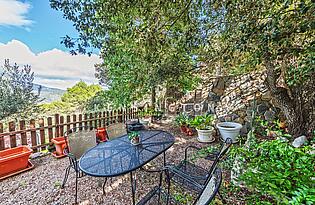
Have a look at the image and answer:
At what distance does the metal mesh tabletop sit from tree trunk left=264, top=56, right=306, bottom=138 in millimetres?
2689

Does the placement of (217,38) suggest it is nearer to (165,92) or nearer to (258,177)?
(258,177)

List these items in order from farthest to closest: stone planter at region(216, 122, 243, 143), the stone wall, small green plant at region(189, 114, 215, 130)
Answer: the stone wall < small green plant at region(189, 114, 215, 130) < stone planter at region(216, 122, 243, 143)

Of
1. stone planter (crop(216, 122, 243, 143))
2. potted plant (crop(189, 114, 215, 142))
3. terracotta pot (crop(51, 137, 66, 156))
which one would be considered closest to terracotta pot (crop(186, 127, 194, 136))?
potted plant (crop(189, 114, 215, 142))

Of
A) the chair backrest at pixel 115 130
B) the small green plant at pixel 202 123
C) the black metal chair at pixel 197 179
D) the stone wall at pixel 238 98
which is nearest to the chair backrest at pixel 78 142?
the chair backrest at pixel 115 130

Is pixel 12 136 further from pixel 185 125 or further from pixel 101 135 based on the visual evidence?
pixel 185 125

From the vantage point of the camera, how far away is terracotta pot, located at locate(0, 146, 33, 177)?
8.64 feet

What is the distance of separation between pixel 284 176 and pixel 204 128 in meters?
3.11

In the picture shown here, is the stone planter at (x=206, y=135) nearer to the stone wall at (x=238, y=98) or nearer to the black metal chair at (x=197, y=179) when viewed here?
the stone wall at (x=238, y=98)

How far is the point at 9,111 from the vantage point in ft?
13.1

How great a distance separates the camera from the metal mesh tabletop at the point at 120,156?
1743 mm

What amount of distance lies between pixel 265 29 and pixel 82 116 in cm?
399

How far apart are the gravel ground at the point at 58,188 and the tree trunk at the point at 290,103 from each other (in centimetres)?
304

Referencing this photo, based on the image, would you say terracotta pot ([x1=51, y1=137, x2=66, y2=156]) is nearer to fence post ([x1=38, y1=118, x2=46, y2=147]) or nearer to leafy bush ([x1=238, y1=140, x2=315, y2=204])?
fence post ([x1=38, y1=118, x2=46, y2=147])

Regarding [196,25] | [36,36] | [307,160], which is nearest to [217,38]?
[196,25]
